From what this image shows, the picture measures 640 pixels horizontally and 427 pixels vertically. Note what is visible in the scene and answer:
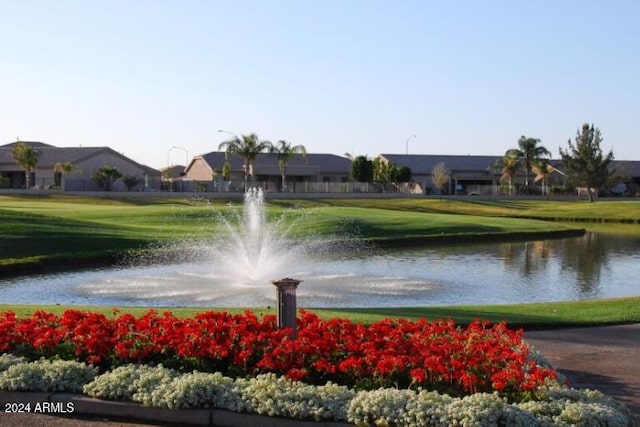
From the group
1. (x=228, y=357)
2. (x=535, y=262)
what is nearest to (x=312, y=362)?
(x=228, y=357)

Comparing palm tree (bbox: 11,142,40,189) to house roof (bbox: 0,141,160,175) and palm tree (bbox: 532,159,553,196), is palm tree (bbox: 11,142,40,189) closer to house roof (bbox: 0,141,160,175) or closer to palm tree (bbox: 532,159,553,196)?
house roof (bbox: 0,141,160,175)

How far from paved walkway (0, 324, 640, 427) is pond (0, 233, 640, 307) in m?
6.00

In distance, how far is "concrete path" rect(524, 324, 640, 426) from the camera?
973 centimetres

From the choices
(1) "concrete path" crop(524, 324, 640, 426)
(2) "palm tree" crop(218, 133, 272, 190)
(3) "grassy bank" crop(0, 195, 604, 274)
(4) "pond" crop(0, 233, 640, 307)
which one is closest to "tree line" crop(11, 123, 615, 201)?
(2) "palm tree" crop(218, 133, 272, 190)

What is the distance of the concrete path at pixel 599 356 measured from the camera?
31.9 ft

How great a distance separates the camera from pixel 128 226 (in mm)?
38594

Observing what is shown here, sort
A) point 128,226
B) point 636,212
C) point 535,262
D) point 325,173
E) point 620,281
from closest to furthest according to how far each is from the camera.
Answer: point 620,281 → point 535,262 → point 128,226 → point 636,212 → point 325,173

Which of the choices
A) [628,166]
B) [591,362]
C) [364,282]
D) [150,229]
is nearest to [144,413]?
[591,362]

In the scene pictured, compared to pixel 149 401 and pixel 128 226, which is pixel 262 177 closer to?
pixel 128 226

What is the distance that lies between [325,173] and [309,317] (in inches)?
3492

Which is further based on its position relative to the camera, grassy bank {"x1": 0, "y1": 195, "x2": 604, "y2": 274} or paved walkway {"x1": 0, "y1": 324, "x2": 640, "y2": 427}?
grassy bank {"x1": 0, "y1": 195, "x2": 604, "y2": 274}

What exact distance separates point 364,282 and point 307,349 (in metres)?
13.0

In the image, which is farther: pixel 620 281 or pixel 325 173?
pixel 325 173

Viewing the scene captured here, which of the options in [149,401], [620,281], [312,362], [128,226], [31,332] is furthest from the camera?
[128,226]
